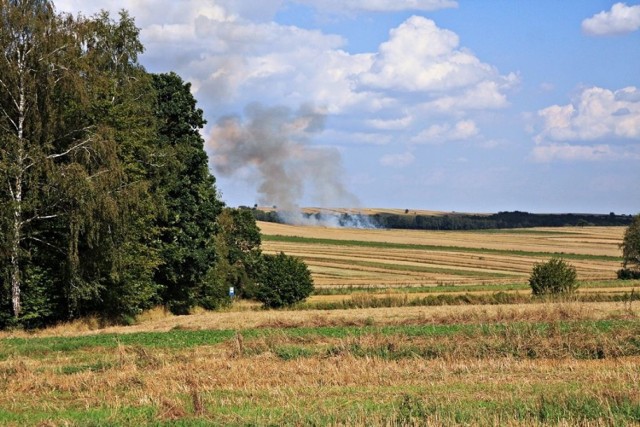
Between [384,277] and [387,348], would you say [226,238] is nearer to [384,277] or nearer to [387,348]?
[384,277]

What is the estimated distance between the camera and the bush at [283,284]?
5712 cm

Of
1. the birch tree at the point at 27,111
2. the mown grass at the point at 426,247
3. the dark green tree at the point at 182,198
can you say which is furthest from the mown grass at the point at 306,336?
the mown grass at the point at 426,247

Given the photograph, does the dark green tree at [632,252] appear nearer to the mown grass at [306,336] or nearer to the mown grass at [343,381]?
the mown grass at [306,336]

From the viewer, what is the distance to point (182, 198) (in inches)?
1893

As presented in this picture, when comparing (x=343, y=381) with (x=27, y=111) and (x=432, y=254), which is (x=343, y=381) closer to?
(x=27, y=111)

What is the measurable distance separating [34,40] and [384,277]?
5356 centimetres

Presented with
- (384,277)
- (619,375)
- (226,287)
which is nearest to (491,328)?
(619,375)

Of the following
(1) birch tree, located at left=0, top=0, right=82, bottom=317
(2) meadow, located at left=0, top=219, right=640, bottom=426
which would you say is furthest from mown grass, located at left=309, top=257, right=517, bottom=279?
(1) birch tree, located at left=0, top=0, right=82, bottom=317

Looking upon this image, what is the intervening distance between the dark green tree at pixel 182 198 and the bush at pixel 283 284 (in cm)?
802

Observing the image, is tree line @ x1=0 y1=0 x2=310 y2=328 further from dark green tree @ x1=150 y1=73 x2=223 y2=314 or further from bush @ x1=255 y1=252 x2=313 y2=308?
bush @ x1=255 y1=252 x2=313 y2=308

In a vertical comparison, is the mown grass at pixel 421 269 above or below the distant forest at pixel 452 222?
below

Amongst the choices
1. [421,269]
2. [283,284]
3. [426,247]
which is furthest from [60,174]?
[426,247]

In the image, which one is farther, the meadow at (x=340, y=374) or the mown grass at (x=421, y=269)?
the mown grass at (x=421, y=269)

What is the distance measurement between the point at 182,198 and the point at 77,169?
13206 millimetres
